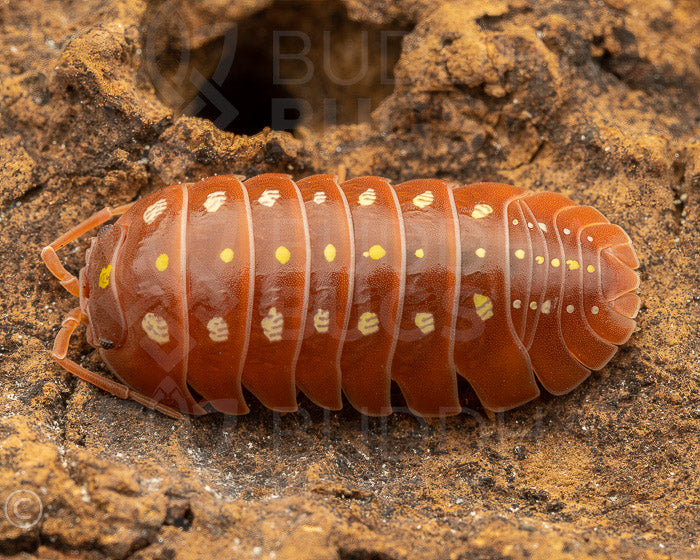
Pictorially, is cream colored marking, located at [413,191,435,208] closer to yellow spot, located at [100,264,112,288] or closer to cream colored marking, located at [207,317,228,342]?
cream colored marking, located at [207,317,228,342]

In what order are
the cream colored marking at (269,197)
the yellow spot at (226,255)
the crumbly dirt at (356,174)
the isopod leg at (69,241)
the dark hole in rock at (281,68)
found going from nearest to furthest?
the crumbly dirt at (356,174), the yellow spot at (226,255), the cream colored marking at (269,197), the isopod leg at (69,241), the dark hole in rock at (281,68)

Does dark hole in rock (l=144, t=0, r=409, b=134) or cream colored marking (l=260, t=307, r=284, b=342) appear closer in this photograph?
cream colored marking (l=260, t=307, r=284, b=342)

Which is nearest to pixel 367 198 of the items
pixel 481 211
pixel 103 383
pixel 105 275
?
pixel 481 211

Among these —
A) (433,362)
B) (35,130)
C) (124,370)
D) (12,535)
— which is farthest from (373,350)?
(35,130)

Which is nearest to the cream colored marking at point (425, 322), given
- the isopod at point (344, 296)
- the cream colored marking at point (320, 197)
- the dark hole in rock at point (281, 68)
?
the isopod at point (344, 296)

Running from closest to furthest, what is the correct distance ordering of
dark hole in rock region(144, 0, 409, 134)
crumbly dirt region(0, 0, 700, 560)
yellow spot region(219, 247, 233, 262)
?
crumbly dirt region(0, 0, 700, 560) → yellow spot region(219, 247, 233, 262) → dark hole in rock region(144, 0, 409, 134)

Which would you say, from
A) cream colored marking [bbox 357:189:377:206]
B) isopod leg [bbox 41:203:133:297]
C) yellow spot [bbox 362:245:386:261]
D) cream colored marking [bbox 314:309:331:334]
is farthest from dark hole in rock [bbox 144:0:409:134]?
cream colored marking [bbox 314:309:331:334]

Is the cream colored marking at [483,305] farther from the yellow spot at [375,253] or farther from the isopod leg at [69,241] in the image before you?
the isopod leg at [69,241]
